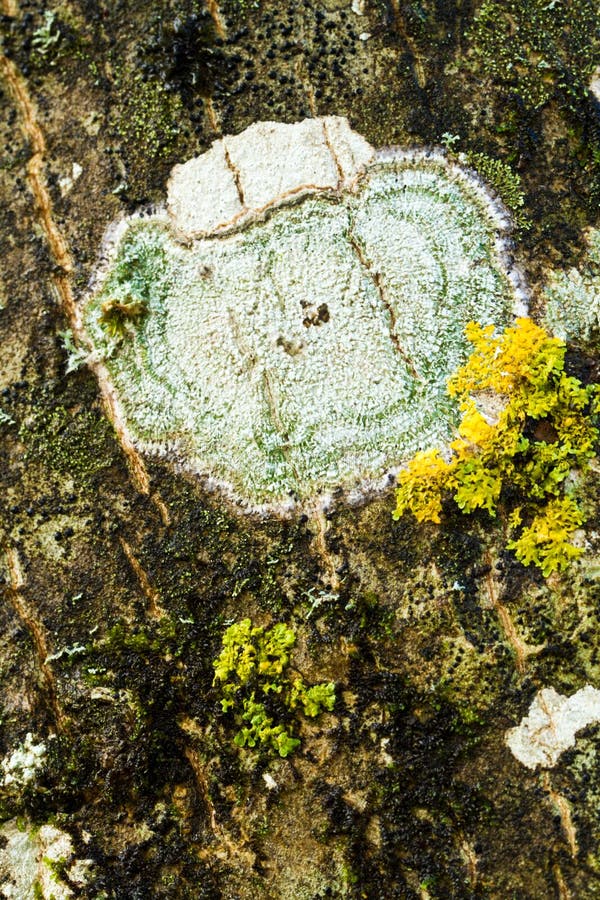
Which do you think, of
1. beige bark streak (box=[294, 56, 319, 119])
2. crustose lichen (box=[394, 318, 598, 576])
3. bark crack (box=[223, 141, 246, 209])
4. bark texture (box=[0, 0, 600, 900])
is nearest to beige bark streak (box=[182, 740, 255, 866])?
bark texture (box=[0, 0, 600, 900])

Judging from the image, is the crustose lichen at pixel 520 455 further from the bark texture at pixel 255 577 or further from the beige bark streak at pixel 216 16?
the beige bark streak at pixel 216 16

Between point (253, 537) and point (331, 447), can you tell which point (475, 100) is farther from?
point (253, 537)

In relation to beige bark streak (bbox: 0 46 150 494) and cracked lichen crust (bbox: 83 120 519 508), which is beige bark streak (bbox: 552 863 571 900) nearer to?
cracked lichen crust (bbox: 83 120 519 508)

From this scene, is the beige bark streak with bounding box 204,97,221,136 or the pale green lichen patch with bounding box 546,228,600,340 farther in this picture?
the beige bark streak with bounding box 204,97,221,136

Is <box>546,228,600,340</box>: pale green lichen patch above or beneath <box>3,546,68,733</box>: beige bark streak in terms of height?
above

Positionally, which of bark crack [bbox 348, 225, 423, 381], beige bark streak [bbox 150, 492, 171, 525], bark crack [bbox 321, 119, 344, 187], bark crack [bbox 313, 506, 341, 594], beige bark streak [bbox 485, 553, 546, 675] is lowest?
beige bark streak [bbox 485, 553, 546, 675]

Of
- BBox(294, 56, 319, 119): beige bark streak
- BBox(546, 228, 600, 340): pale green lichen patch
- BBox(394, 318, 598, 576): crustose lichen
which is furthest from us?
BBox(294, 56, 319, 119): beige bark streak

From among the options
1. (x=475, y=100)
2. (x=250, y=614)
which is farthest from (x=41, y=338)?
(x=475, y=100)

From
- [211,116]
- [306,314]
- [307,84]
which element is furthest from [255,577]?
[307,84]
